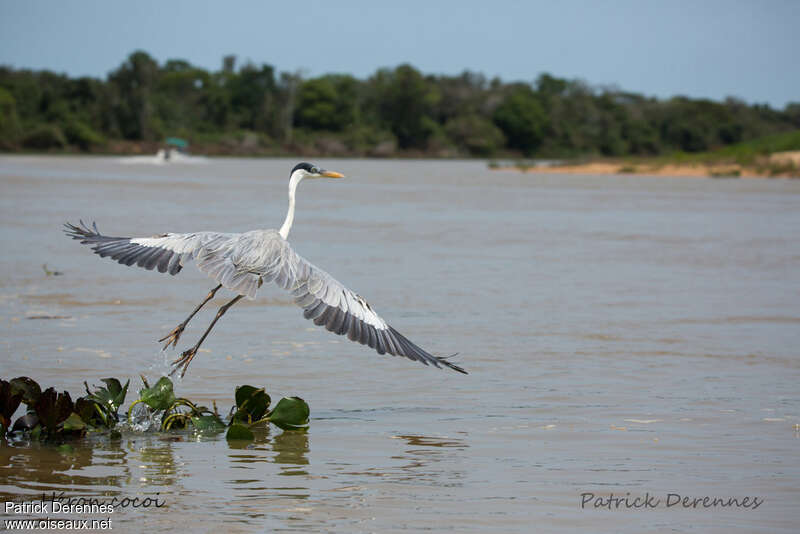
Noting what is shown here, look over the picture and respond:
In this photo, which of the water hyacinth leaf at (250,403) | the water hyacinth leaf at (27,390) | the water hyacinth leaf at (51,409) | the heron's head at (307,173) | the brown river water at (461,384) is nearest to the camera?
the brown river water at (461,384)

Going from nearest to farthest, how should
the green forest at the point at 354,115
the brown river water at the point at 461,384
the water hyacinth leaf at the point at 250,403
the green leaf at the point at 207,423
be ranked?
1. the brown river water at the point at 461,384
2. the green leaf at the point at 207,423
3. the water hyacinth leaf at the point at 250,403
4. the green forest at the point at 354,115

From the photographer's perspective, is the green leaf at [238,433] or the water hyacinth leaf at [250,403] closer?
the green leaf at [238,433]

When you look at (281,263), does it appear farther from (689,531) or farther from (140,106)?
(140,106)

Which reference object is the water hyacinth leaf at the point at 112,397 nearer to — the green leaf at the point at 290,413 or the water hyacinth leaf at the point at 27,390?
the water hyacinth leaf at the point at 27,390

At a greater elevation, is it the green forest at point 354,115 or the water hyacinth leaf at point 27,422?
the green forest at point 354,115

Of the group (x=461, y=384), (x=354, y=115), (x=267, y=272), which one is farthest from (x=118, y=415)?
(x=354, y=115)

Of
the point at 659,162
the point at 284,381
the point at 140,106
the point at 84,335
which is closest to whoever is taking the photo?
the point at 284,381

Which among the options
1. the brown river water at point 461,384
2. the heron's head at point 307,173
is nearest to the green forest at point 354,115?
the brown river water at point 461,384

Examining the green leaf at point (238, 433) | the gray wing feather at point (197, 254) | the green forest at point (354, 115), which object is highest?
the green forest at point (354, 115)

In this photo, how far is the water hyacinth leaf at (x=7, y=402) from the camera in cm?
741

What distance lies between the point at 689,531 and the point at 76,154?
97.0m

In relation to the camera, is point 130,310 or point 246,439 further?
point 130,310

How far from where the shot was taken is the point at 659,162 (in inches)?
2630

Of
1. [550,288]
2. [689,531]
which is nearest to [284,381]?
[689,531]
